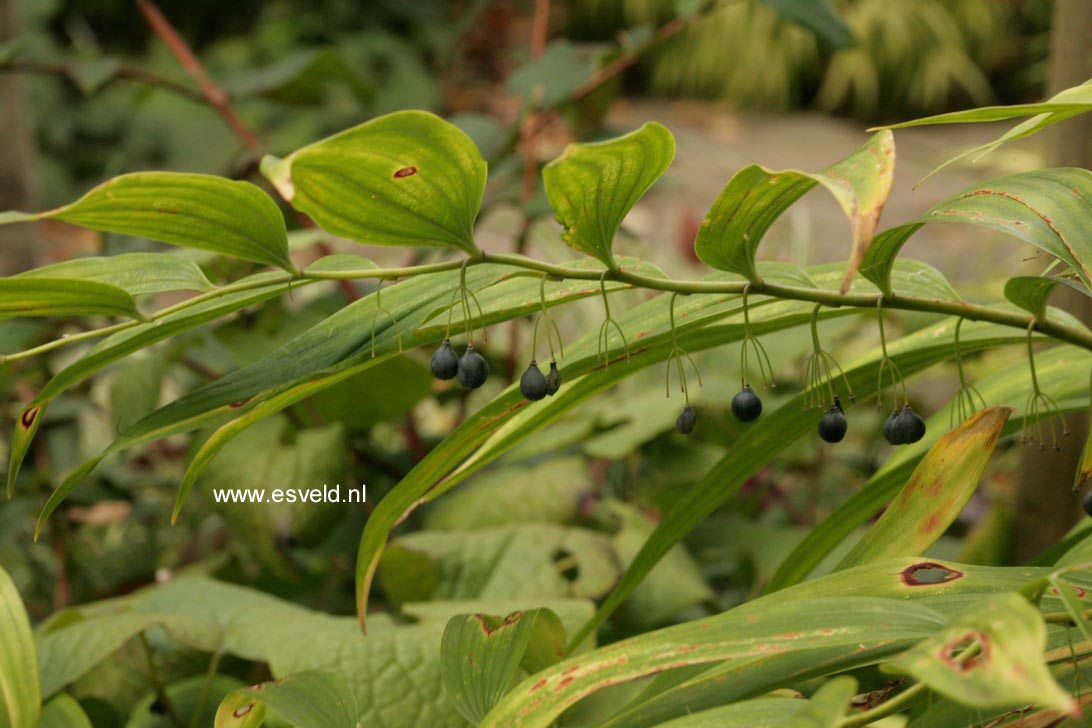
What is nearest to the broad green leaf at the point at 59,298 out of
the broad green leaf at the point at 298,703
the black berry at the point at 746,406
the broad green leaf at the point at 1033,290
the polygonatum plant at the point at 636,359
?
the polygonatum plant at the point at 636,359

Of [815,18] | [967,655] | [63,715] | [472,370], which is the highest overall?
[815,18]

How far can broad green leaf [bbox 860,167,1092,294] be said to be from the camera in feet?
1.63

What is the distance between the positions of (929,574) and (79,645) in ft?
2.05

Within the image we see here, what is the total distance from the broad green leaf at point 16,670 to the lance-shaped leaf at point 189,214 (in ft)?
0.81

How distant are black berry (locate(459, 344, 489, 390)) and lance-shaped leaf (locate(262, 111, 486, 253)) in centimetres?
10

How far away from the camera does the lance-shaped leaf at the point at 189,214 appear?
437mm

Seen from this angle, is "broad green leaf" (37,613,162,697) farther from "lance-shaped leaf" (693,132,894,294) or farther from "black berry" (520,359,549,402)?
"lance-shaped leaf" (693,132,894,294)

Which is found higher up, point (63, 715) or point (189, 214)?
point (189, 214)

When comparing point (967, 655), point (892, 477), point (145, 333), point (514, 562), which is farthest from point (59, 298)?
point (514, 562)

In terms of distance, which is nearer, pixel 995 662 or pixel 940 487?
pixel 995 662

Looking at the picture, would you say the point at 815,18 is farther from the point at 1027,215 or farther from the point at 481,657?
the point at 481,657

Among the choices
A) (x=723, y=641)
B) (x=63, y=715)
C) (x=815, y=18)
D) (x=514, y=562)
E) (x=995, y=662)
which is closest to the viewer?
(x=995, y=662)

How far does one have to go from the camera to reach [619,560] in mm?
1105

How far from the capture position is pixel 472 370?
571 mm
